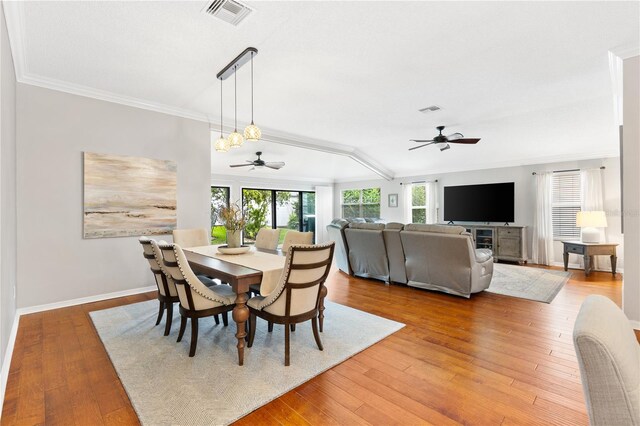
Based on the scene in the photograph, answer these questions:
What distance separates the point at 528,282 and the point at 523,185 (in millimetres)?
2946

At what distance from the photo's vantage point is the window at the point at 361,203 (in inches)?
397

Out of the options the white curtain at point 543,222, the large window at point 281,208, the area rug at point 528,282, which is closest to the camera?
the area rug at point 528,282

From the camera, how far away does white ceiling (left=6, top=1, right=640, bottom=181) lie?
254 cm

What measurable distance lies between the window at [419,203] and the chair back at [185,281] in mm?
7321

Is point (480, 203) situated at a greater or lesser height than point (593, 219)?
greater

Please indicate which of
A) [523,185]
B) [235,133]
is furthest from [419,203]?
[235,133]

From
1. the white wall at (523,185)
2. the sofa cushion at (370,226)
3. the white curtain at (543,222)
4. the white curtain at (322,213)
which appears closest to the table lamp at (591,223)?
the white wall at (523,185)

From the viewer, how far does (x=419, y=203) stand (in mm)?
9016

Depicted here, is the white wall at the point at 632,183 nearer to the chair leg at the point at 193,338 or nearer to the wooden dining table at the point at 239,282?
the wooden dining table at the point at 239,282

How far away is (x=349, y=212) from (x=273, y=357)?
27.7 ft

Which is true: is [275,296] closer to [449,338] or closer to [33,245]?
[449,338]

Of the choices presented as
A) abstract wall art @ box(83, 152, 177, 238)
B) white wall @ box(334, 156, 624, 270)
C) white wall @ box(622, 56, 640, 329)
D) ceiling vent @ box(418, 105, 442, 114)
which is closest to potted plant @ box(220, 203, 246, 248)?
abstract wall art @ box(83, 152, 177, 238)

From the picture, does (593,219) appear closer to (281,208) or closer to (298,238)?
(298,238)

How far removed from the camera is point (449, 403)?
1.97m
